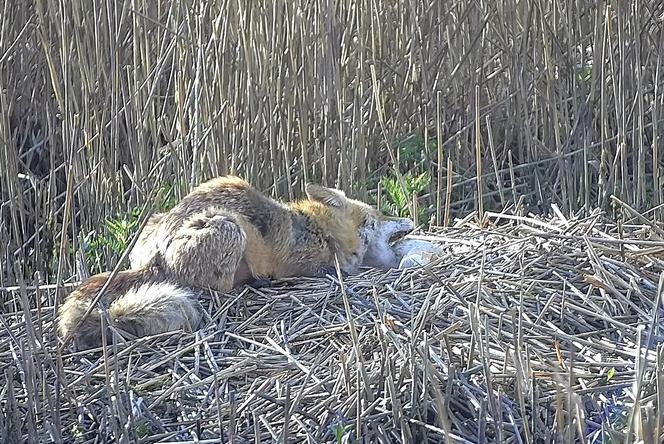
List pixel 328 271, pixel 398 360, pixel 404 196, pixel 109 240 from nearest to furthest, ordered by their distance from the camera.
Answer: pixel 398 360
pixel 328 271
pixel 109 240
pixel 404 196

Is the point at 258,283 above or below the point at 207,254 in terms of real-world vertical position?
below

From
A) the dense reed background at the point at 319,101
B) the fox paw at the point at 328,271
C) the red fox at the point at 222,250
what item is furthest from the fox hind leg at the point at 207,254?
the dense reed background at the point at 319,101

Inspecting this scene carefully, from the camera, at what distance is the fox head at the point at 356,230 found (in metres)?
5.04

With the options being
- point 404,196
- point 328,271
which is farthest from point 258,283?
point 404,196

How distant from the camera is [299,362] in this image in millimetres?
3648

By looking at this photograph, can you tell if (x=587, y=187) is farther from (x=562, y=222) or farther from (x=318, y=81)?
(x=318, y=81)

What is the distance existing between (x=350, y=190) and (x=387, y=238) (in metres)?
0.63

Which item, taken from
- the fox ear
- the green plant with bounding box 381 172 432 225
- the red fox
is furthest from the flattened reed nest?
the green plant with bounding box 381 172 432 225

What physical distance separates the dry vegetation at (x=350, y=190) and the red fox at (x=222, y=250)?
137 millimetres

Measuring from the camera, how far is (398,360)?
345cm

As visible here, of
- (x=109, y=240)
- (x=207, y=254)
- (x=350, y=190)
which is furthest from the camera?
(x=350, y=190)

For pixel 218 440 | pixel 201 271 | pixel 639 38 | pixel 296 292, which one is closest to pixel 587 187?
pixel 639 38

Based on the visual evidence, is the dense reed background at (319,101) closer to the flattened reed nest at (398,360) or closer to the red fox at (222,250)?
the red fox at (222,250)

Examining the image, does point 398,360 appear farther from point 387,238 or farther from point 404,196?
point 404,196
